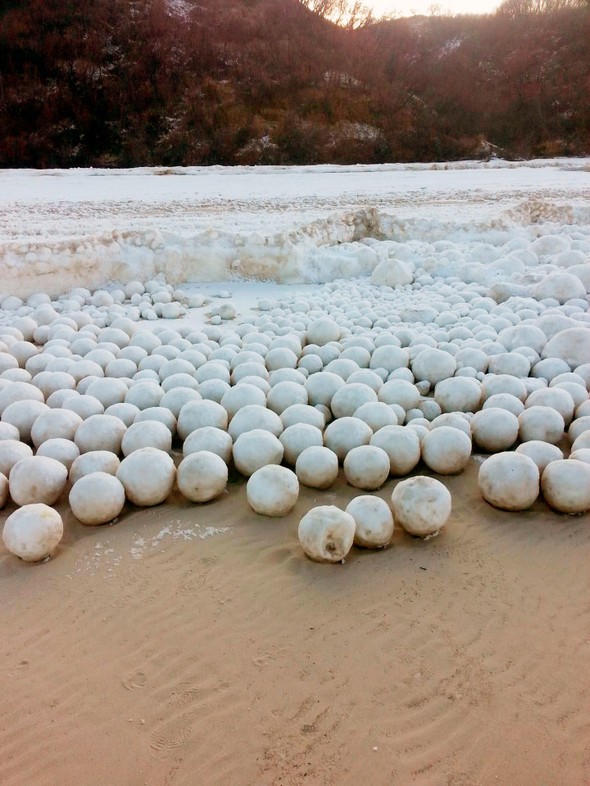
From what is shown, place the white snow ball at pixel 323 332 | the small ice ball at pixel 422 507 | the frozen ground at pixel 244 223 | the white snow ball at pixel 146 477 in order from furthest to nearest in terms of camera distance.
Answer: the frozen ground at pixel 244 223
the white snow ball at pixel 323 332
the white snow ball at pixel 146 477
the small ice ball at pixel 422 507

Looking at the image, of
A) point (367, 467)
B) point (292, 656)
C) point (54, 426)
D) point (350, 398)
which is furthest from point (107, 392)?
point (292, 656)

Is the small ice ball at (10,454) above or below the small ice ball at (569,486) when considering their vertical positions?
below

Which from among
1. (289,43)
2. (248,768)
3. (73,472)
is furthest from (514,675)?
(289,43)

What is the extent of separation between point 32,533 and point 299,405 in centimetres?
142

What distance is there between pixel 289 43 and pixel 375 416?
1805 cm

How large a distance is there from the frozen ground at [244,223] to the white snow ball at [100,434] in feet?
8.62

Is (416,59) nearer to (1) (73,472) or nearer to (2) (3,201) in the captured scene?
(2) (3,201)

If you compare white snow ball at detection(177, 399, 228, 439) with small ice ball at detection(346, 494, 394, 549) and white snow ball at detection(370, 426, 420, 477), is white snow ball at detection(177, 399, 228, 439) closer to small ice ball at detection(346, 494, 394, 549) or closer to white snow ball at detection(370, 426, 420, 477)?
white snow ball at detection(370, 426, 420, 477)

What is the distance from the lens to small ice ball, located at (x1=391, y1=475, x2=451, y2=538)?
2.43m

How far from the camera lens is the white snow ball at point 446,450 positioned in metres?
2.86

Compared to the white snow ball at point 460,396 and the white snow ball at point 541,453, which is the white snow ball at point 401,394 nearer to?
the white snow ball at point 460,396

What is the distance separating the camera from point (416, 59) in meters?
18.9

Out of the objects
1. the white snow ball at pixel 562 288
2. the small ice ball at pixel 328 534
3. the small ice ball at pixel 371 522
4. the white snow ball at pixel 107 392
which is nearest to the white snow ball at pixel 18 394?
the white snow ball at pixel 107 392

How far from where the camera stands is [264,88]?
654 inches
